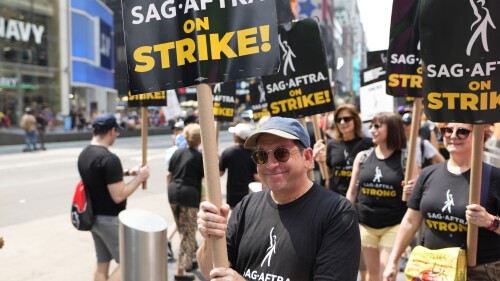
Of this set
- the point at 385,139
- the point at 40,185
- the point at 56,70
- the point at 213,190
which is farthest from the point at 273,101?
the point at 56,70

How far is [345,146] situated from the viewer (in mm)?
5379

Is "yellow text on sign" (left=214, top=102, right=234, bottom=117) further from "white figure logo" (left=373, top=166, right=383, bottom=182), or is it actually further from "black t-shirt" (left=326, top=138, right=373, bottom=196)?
"white figure logo" (left=373, top=166, right=383, bottom=182)

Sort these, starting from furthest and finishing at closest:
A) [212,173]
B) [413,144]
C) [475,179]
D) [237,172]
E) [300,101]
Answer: [237,172]
[300,101]
[413,144]
[475,179]
[212,173]

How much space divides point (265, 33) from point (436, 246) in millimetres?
1797

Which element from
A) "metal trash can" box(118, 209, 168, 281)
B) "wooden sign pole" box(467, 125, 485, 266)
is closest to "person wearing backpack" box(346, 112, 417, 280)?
"wooden sign pole" box(467, 125, 485, 266)

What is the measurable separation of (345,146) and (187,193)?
1.84 meters

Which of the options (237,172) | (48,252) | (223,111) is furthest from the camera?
(223,111)

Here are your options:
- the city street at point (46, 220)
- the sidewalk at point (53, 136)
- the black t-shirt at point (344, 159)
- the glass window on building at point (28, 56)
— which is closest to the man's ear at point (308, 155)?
the black t-shirt at point (344, 159)

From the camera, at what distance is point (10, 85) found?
108 feet

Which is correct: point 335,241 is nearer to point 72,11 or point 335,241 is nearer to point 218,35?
point 218,35

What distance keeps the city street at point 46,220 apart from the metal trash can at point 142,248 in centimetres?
202

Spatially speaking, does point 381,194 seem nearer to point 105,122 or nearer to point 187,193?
point 187,193

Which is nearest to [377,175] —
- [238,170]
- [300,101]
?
[300,101]

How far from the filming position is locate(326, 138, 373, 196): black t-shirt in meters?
5.28
